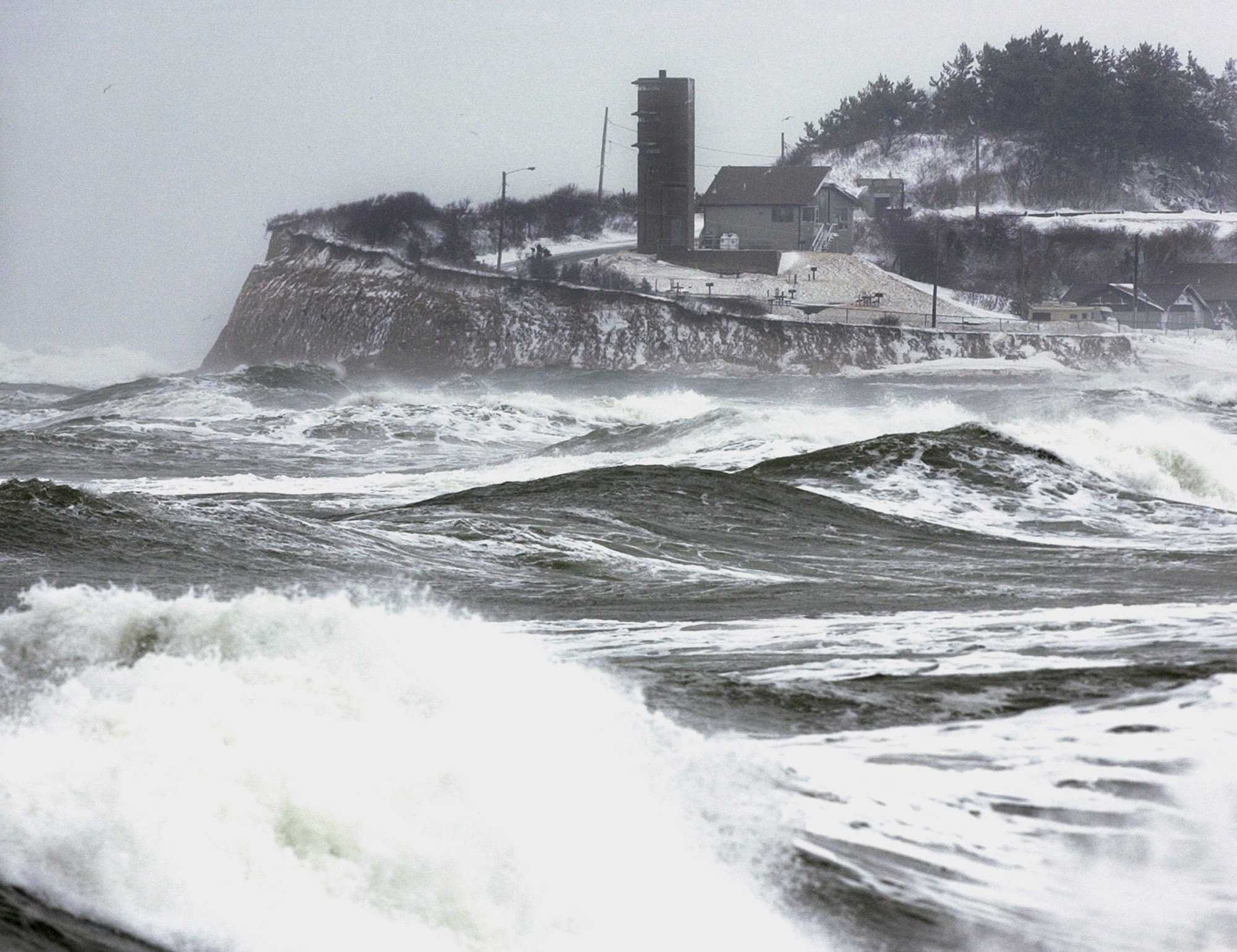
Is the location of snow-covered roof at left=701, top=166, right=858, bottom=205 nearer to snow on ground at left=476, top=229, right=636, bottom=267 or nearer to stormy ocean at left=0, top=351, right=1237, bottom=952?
snow on ground at left=476, top=229, right=636, bottom=267

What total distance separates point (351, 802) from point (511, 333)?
62887mm

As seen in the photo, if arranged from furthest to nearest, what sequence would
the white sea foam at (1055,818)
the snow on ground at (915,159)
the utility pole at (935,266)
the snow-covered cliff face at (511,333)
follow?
the snow on ground at (915,159) → the utility pole at (935,266) → the snow-covered cliff face at (511,333) → the white sea foam at (1055,818)

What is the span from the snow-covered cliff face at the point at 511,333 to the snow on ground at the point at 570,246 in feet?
18.3

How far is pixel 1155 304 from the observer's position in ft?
234

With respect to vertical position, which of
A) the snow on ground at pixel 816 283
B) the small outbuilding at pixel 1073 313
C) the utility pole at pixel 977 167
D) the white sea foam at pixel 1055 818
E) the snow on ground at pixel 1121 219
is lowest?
the white sea foam at pixel 1055 818

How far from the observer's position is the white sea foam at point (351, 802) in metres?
4.51

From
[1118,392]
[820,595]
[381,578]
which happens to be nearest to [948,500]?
[820,595]

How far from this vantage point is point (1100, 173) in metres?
92.1

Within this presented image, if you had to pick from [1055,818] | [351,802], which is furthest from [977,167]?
[351,802]

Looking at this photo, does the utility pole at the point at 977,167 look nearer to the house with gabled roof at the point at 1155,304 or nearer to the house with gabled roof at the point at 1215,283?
the house with gabled roof at the point at 1215,283

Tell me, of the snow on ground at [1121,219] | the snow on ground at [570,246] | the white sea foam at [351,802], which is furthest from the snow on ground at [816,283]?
the white sea foam at [351,802]

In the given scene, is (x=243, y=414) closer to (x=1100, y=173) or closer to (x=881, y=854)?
(x=881, y=854)

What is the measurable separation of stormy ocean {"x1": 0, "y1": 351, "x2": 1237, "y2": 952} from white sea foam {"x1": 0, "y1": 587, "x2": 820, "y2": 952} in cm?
1

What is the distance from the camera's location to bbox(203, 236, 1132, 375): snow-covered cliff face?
6159cm
